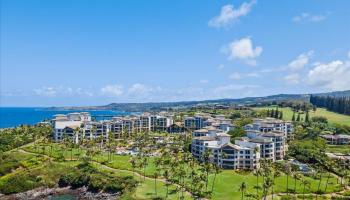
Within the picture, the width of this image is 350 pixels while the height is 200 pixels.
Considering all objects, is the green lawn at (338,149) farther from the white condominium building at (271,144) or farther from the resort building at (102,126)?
the resort building at (102,126)

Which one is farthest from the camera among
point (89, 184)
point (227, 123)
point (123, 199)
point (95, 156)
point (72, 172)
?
point (227, 123)

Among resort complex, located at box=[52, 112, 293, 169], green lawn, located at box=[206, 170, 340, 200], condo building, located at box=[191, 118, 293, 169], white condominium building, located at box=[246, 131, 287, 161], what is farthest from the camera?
white condominium building, located at box=[246, 131, 287, 161]

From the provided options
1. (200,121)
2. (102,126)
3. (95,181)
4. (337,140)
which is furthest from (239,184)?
(200,121)

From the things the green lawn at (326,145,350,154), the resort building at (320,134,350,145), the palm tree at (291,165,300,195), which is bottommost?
the palm tree at (291,165,300,195)

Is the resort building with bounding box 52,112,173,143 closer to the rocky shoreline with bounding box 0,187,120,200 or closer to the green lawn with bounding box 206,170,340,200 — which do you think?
the rocky shoreline with bounding box 0,187,120,200

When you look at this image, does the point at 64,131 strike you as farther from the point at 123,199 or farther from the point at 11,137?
the point at 123,199

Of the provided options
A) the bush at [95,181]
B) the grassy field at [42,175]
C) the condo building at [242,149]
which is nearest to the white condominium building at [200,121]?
the condo building at [242,149]

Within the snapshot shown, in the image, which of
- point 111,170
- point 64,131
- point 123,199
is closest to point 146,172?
point 111,170

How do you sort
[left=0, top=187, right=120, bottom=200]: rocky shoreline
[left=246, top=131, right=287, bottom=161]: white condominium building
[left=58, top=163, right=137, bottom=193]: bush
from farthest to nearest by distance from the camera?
[left=246, top=131, right=287, bottom=161]: white condominium building < [left=58, top=163, right=137, bottom=193]: bush < [left=0, top=187, right=120, bottom=200]: rocky shoreline

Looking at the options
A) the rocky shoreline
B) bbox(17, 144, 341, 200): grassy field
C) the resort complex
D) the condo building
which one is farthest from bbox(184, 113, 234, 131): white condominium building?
the rocky shoreline
